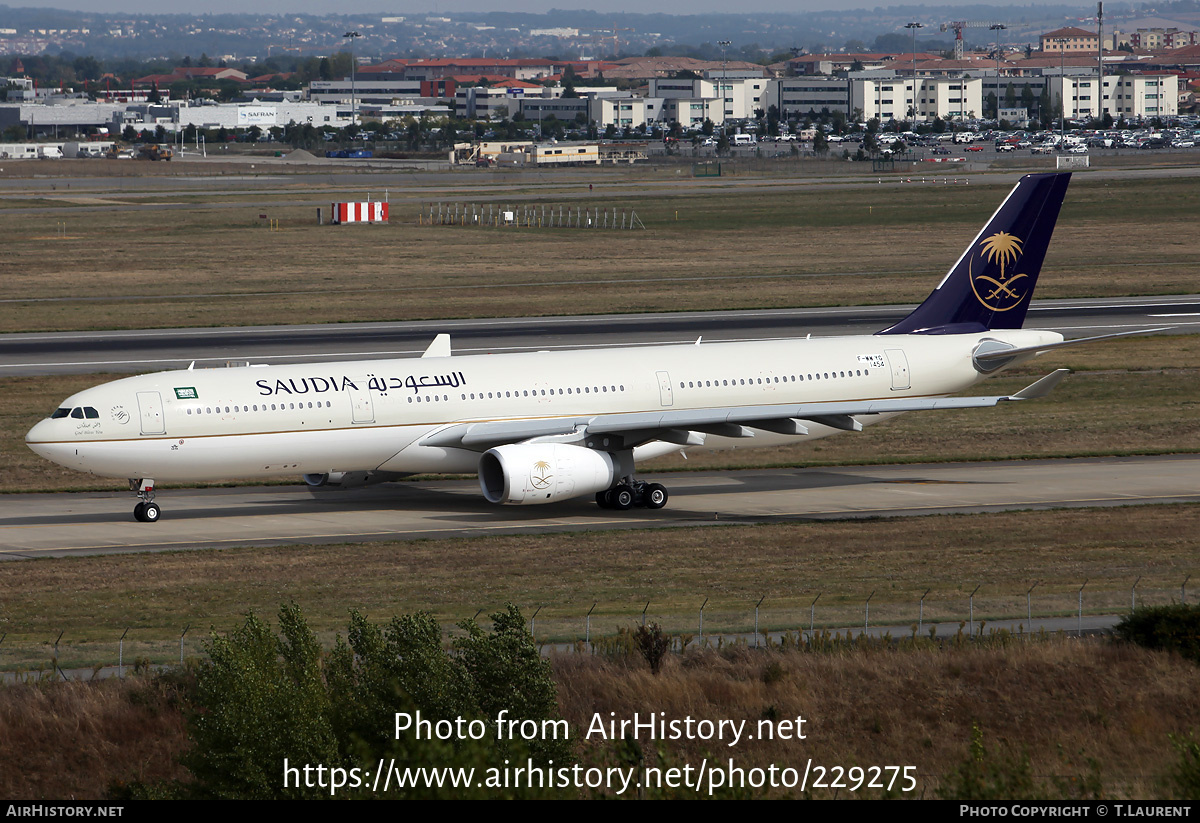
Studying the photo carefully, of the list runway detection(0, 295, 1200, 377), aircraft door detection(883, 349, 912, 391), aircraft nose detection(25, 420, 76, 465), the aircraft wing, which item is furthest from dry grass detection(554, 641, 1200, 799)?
runway detection(0, 295, 1200, 377)

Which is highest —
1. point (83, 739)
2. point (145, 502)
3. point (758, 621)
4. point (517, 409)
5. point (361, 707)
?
point (517, 409)

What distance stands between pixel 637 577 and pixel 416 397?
1141 cm

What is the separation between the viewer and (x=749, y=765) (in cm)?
2512

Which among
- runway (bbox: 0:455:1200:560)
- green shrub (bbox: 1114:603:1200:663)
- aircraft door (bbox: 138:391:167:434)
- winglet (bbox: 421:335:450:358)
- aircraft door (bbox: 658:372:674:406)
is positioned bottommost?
runway (bbox: 0:455:1200:560)

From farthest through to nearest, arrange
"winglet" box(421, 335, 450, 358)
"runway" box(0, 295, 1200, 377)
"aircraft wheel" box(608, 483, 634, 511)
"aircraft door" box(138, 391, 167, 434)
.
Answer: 1. "runway" box(0, 295, 1200, 377)
2. "winglet" box(421, 335, 450, 358)
3. "aircraft wheel" box(608, 483, 634, 511)
4. "aircraft door" box(138, 391, 167, 434)

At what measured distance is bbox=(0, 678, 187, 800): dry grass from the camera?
2548 centimetres

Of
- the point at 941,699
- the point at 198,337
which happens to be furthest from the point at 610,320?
the point at 941,699

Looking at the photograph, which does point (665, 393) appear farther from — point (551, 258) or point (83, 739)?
point (551, 258)

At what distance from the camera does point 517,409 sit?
150ft

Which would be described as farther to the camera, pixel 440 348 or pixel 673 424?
pixel 440 348

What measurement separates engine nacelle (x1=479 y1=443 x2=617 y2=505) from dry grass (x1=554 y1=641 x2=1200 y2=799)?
14237mm

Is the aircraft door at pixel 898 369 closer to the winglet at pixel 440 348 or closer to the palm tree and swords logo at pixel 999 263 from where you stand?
the palm tree and swords logo at pixel 999 263

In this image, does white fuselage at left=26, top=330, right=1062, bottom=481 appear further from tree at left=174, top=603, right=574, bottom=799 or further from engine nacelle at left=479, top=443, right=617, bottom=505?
tree at left=174, top=603, right=574, bottom=799

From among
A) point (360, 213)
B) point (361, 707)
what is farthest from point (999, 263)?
point (360, 213)
